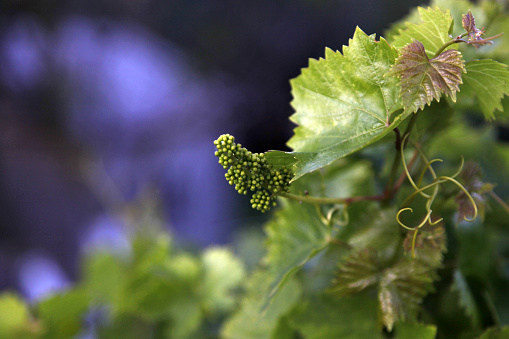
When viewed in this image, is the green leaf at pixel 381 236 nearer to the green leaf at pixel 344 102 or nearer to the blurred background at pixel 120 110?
the green leaf at pixel 344 102

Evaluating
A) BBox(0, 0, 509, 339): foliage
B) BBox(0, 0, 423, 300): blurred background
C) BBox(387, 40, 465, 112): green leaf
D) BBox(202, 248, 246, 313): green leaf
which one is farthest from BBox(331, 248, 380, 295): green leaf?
BBox(0, 0, 423, 300): blurred background

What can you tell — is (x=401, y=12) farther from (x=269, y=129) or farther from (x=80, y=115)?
(x=80, y=115)

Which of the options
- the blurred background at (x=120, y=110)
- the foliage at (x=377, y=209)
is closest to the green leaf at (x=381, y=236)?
the foliage at (x=377, y=209)

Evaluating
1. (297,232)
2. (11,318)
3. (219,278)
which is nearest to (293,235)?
(297,232)

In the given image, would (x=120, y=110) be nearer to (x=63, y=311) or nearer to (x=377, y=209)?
(x=63, y=311)

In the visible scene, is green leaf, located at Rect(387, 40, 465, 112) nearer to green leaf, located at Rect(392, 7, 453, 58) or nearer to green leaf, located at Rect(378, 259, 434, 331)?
green leaf, located at Rect(392, 7, 453, 58)

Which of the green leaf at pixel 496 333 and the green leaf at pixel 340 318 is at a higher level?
the green leaf at pixel 340 318
